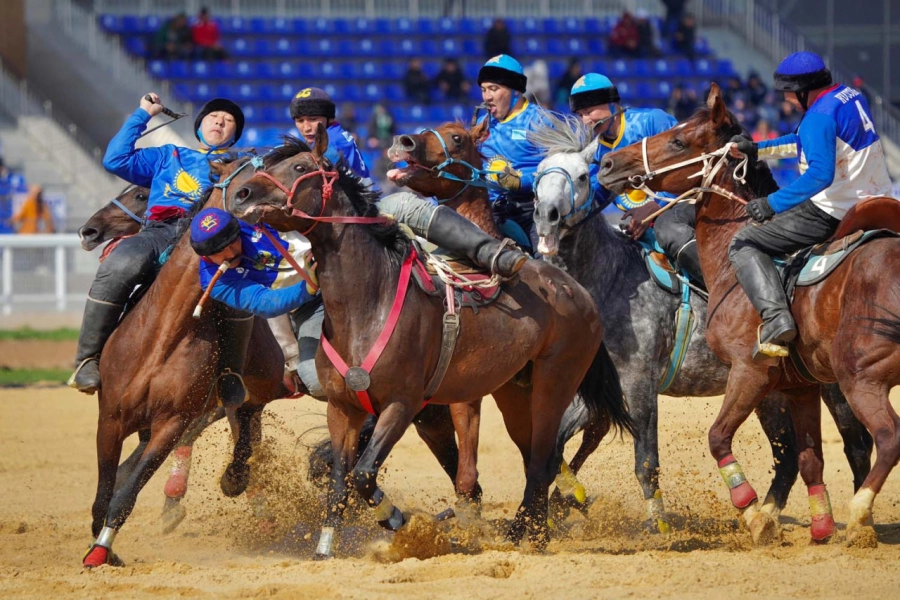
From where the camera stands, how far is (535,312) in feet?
21.6

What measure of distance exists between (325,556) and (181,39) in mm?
19224

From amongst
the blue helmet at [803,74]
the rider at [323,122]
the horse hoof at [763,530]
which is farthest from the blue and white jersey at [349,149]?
the horse hoof at [763,530]

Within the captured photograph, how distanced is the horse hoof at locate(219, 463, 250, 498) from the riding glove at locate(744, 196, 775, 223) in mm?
3445

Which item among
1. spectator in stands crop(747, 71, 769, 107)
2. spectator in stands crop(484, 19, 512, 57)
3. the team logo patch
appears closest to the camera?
the team logo patch

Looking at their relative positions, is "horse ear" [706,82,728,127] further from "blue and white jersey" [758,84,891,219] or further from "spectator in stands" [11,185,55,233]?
"spectator in stands" [11,185,55,233]

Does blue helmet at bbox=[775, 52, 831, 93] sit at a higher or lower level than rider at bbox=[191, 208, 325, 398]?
higher

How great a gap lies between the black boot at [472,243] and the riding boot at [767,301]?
46.7 inches

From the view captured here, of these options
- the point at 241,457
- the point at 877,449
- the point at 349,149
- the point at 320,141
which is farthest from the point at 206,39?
the point at 877,449

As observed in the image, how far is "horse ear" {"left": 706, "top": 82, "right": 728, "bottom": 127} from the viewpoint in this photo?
661 cm

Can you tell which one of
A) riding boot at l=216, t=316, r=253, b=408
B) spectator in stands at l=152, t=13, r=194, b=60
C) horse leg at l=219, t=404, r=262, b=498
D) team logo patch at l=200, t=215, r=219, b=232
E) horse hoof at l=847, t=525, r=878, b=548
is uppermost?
spectator in stands at l=152, t=13, r=194, b=60

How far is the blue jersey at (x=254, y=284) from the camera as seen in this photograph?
6109 millimetres

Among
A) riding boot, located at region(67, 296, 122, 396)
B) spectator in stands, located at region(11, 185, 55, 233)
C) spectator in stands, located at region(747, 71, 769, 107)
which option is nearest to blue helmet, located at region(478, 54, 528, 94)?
riding boot, located at region(67, 296, 122, 396)

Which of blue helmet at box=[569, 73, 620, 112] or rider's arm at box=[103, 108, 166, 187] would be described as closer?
rider's arm at box=[103, 108, 166, 187]

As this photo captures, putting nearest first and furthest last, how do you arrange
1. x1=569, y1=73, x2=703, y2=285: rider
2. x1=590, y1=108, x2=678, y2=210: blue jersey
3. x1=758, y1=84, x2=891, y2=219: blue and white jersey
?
x1=758, y1=84, x2=891, y2=219: blue and white jersey → x1=569, y1=73, x2=703, y2=285: rider → x1=590, y1=108, x2=678, y2=210: blue jersey
